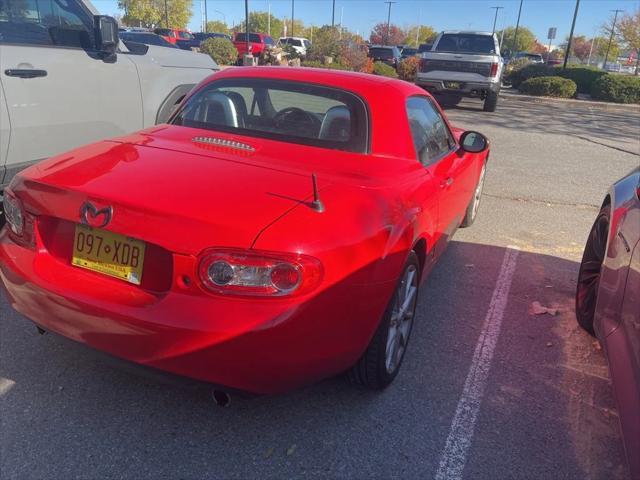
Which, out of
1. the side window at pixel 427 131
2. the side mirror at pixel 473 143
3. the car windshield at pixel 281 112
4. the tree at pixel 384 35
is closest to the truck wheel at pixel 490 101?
the side mirror at pixel 473 143

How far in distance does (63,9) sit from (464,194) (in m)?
3.63

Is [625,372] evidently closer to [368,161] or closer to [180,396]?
[368,161]

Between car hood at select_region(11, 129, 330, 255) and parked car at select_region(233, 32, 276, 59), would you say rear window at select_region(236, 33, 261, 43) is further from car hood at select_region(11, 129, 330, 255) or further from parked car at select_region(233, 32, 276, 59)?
car hood at select_region(11, 129, 330, 255)

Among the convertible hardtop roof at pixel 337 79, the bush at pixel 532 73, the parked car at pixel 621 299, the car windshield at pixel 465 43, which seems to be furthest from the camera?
the bush at pixel 532 73

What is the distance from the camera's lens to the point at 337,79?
334cm

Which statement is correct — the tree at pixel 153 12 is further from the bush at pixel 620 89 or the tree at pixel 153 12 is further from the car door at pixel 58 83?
the car door at pixel 58 83

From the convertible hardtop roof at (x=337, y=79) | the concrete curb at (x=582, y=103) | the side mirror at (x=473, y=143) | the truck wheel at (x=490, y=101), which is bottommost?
the concrete curb at (x=582, y=103)

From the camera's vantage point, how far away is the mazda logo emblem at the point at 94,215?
218 centimetres

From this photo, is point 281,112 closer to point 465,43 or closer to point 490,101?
point 490,101

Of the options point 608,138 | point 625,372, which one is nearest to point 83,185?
point 625,372

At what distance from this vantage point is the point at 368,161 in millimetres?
2902

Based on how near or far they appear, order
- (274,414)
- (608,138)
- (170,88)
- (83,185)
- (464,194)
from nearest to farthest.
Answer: (83,185), (274,414), (464,194), (170,88), (608,138)

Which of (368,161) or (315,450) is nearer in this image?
(315,450)

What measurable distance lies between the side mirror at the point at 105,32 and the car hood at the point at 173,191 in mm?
2197
